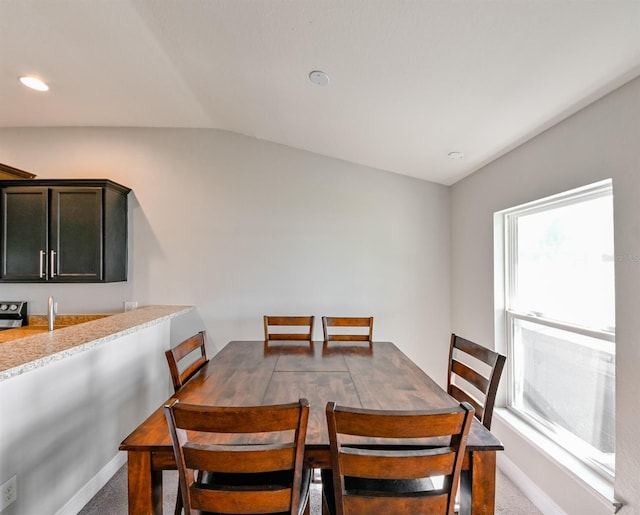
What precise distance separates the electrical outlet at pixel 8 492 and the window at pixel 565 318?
2843 millimetres

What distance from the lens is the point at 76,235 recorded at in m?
2.84

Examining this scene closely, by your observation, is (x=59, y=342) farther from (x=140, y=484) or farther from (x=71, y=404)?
(x=140, y=484)

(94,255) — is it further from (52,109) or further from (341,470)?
(341,470)

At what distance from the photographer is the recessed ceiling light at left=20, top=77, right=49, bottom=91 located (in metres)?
2.38

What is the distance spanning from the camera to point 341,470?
1.01 metres

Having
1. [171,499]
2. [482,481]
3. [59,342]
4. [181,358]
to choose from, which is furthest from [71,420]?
[482,481]

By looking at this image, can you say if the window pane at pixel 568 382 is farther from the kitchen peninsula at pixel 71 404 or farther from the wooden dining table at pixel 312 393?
the kitchen peninsula at pixel 71 404

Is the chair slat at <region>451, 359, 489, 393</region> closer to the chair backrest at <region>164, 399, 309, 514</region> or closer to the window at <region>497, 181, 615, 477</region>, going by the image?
the window at <region>497, 181, 615, 477</region>

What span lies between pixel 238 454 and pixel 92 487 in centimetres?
181

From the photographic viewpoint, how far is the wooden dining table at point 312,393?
113 cm

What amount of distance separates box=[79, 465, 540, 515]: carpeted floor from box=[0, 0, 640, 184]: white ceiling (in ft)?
7.35

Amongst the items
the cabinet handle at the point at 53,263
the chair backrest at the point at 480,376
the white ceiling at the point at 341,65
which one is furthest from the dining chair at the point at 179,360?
the cabinet handle at the point at 53,263

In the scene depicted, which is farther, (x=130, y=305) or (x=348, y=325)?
(x=130, y=305)

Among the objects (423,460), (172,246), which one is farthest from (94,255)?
(423,460)
